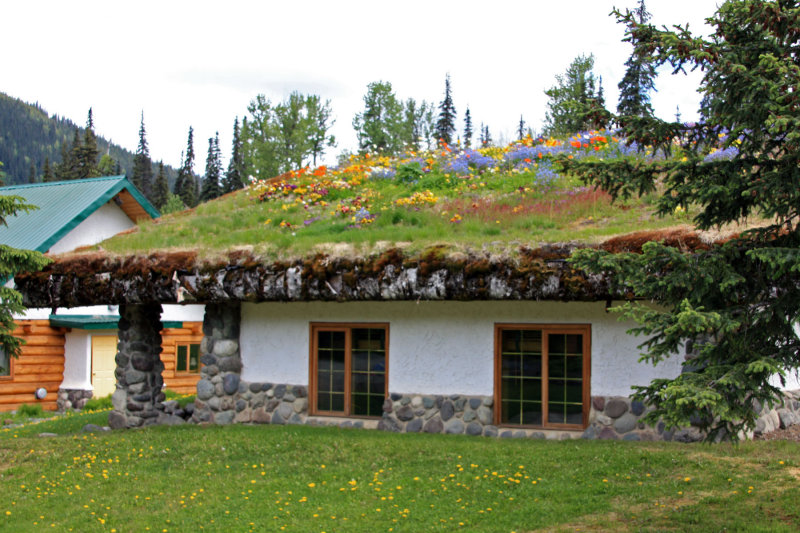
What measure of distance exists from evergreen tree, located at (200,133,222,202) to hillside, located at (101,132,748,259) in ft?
103

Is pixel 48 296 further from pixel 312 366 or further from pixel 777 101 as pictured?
pixel 777 101

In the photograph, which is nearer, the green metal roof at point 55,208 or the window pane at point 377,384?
the window pane at point 377,384

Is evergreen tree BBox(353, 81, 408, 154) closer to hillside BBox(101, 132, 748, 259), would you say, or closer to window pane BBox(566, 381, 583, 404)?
hillside BBox(101, 132, 748, 259)

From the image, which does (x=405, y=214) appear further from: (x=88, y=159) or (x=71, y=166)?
(x=71, y=166)

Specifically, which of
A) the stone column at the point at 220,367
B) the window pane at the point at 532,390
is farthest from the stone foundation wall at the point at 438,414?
the stone column at the point at 220,367

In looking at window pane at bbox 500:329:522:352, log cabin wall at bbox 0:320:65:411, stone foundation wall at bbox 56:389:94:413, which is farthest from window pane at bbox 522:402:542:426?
log cabin wall at bbox 0:320:65:411

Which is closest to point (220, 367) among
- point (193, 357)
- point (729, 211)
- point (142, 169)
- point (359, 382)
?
point (359, 382)

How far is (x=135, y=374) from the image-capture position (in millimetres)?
12883

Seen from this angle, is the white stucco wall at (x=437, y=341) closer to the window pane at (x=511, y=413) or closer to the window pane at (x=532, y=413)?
the window pane at (x=511, y=413)

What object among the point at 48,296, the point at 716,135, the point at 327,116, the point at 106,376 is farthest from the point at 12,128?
the point at 716,135

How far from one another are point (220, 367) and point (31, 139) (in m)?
127

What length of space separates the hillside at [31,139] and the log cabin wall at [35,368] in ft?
295

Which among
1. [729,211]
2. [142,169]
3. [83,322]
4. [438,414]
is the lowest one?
[438,414]

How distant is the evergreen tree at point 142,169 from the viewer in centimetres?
6343
